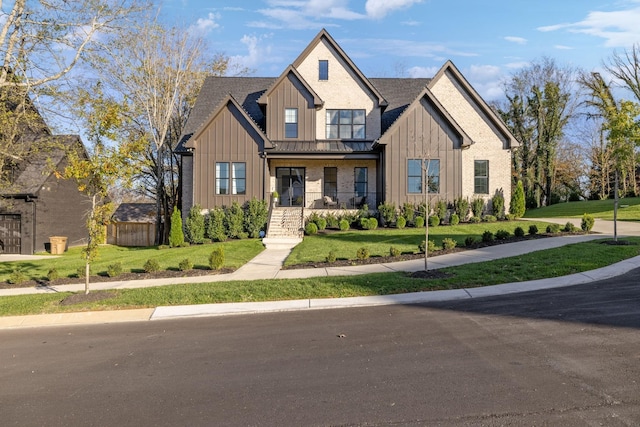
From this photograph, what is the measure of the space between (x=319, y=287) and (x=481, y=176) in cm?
1698

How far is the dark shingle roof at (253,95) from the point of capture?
977 inches

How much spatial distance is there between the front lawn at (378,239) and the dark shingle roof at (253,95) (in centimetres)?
631

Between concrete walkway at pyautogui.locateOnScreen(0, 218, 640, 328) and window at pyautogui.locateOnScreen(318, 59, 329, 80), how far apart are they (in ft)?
39.5

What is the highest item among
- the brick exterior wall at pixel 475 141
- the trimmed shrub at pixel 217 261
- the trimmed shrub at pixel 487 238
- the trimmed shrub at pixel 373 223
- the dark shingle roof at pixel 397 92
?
the dark shingle roof at pixel 397 92

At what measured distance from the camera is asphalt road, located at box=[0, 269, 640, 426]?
4.00 m

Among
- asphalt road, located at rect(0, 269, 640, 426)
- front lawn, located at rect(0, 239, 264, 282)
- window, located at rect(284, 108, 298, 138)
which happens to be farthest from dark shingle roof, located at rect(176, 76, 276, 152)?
asphalt road, located at rect(0, 269, 640, 426)

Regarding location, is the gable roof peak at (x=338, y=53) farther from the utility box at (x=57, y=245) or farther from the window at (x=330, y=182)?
the utility box at (x=57, y=245)

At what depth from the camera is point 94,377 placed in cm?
525

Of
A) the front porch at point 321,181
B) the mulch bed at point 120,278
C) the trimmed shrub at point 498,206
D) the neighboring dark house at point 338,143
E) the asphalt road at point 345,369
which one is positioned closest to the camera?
the asphalt road at point 345,369

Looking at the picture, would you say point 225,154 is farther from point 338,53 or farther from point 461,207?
point 461,207

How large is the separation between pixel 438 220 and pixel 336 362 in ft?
55.1

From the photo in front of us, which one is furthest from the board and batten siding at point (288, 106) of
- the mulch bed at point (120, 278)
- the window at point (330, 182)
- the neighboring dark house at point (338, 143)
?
the mulch bed at point (120, 278)

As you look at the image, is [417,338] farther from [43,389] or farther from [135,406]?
[43,389]

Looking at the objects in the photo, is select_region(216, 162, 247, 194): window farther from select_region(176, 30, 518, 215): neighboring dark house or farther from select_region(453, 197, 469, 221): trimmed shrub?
select_region(453, 197, 469, 221): trimmed shrub
